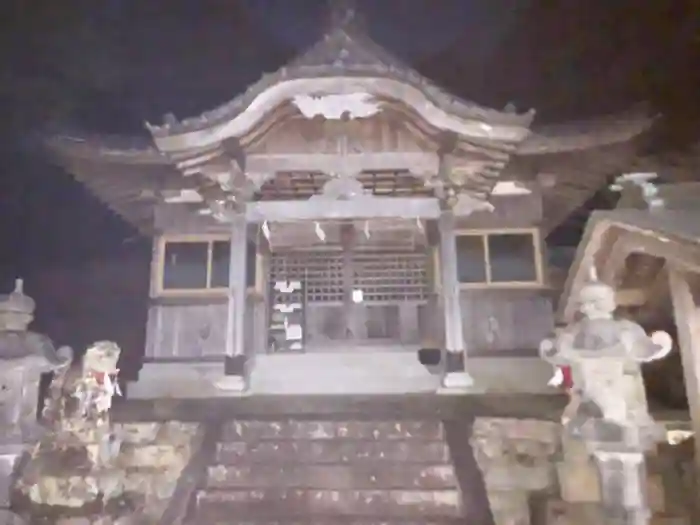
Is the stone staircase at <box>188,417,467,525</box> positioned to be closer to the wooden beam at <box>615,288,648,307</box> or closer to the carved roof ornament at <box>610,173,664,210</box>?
the wooden beam at <box>615,288,648,307</box>

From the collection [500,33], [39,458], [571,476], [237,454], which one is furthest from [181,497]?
[500,33]

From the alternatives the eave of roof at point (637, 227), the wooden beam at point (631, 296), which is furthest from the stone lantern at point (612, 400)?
the wooden beam at point (631, 296)

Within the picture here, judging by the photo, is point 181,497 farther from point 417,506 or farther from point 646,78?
point 646,78

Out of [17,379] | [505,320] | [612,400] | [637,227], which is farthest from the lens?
[505,320]

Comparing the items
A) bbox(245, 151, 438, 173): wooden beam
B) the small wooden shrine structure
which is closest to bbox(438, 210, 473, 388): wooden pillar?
bbox(245, 151, 438, 173): wooden beam

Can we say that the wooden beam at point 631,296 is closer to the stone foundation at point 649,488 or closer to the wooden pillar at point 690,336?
the wooden pillar at point 690,336

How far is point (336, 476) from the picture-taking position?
15.6ft

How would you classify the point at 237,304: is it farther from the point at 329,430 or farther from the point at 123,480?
the point at 123,480

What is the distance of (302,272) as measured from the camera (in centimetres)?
1012

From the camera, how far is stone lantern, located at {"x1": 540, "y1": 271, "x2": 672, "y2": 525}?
12.1 feet

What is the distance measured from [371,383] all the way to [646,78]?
6286 mm

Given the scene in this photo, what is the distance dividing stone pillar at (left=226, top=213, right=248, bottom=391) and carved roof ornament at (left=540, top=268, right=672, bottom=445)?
4257 millimetres

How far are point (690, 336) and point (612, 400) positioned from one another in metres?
0.95

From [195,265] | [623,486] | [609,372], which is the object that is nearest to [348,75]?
[195,265]
